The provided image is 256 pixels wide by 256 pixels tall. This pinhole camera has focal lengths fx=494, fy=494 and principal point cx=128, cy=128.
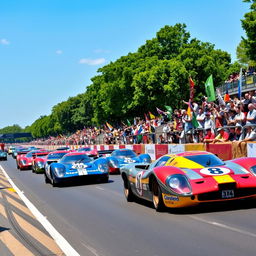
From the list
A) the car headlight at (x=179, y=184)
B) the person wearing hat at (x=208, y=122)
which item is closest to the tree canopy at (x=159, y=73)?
the person wearing hat at (x=208, y=122)

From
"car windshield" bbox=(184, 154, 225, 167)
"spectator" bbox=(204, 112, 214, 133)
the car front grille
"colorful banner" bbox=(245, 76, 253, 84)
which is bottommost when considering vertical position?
the car front grille

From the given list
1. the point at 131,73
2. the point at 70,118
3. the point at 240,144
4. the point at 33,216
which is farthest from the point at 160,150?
the point at 70,118

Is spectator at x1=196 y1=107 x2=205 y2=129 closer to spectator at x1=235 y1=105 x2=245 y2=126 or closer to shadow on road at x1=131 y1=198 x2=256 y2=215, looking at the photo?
spectator at x1=235 y1=105 x2=245 y2=126

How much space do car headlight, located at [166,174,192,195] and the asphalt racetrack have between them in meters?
0.47

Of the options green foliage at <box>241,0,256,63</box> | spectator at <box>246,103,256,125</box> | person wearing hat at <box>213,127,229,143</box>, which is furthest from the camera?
green foliage at <box>241,0,256,63</box>

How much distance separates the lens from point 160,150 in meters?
24.7

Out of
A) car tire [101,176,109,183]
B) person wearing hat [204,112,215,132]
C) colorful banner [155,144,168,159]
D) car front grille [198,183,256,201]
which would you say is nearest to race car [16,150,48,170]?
colorful banner [155,144,168,159]

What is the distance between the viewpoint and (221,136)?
18047 millimetres

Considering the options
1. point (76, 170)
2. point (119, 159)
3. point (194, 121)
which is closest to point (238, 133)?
point (194, 121)

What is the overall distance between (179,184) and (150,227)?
47.8 inches

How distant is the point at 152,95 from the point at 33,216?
40.7 metres

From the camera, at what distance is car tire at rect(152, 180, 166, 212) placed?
9297mm

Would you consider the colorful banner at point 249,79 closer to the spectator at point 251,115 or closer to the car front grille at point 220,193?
the spectator at point 251,115

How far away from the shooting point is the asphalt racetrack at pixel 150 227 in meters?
6.25
